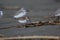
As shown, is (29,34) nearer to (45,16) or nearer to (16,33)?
(16,33)

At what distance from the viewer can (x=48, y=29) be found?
5.30 feet

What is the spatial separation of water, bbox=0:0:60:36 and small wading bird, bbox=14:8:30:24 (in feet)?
0.16

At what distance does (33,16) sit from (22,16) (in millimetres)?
128

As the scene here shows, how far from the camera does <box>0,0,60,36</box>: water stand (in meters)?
1.53

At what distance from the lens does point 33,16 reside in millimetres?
2006

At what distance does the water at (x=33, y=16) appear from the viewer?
1529 mm

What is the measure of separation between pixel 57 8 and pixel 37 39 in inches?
33.1

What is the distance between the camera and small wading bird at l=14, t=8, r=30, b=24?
1.81 m

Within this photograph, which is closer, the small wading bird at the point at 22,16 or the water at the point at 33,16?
the water at the point at 33,16

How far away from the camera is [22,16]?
1.95 m

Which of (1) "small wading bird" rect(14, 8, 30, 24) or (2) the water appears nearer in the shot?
(2) the water

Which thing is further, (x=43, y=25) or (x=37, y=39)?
(x=43, y=25)

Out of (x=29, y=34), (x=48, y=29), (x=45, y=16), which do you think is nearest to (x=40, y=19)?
(x=45, y=16)

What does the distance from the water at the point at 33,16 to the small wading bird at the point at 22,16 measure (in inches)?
1.9
